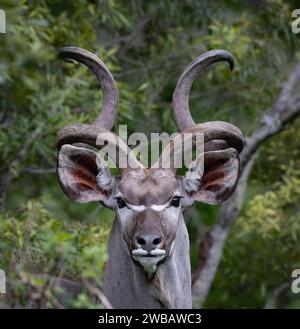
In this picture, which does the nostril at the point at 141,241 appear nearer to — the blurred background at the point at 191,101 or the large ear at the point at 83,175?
the large ear at the point at 83,175

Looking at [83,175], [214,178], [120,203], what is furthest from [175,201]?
[83,175]

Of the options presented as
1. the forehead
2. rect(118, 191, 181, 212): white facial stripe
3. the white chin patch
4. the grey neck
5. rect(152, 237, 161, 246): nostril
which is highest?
the forehead

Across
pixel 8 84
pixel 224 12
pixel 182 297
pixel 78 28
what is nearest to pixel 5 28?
pixel 8 84

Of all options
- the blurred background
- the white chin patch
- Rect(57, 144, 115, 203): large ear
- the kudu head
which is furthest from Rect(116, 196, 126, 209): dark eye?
the blurred background

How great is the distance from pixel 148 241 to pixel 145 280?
0.52 m

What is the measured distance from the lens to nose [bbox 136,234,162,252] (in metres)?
7.93

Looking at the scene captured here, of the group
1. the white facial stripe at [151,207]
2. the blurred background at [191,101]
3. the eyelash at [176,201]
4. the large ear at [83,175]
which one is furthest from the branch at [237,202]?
the white facial stripe at [151,207]

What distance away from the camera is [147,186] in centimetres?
837

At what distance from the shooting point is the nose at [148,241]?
7934mm

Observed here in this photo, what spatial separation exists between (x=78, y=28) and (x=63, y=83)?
3.00ft

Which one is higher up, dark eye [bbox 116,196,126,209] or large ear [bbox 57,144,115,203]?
large ear [bbox 57,144,115,203]

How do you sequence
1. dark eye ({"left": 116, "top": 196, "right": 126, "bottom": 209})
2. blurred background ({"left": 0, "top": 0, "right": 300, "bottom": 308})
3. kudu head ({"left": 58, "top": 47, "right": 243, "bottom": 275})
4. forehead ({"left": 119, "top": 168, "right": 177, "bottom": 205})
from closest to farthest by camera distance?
kudu head ({"left": 58, "top": 47, "right": 243, "bottom": 275})
forehead ({"left": 119, "top": 168, "right": 177, "bottom": 205})
dark eye ({"left": 116, "top": 196, "right": 126, "bottom": 209})
blurred background ({"left": 0, "top": 0, "right": 300, "bottom": 308})

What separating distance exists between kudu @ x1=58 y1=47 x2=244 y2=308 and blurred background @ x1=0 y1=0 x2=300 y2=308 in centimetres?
210

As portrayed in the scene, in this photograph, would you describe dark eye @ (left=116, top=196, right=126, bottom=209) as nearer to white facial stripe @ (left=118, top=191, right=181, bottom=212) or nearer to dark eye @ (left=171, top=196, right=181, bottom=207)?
white facial stripe @ (left=118, top=191, right=181, bottom=212)
